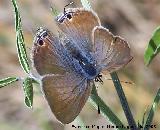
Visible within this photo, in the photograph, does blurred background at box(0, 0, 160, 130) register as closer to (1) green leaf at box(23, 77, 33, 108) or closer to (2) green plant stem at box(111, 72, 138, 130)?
(2) green plant stem at box(111, 72, 138, 130)

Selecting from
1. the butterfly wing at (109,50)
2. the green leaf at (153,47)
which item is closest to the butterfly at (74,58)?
the butterfly wing at (109,50)

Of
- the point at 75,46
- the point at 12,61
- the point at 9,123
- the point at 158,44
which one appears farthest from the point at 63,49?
the point at 12,61

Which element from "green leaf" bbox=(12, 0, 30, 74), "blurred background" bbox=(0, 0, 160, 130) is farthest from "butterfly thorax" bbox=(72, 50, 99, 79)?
"blurred background" bbox=(0, 0, 160, 130)

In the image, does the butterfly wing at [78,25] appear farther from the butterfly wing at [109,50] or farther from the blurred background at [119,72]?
the blurred background at [119,72]

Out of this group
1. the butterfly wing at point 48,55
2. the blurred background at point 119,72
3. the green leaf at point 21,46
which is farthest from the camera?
the blurred background at point 119,72

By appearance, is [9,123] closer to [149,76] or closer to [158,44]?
[149,76]

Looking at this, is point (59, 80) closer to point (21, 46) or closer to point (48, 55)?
point (48, 55)
